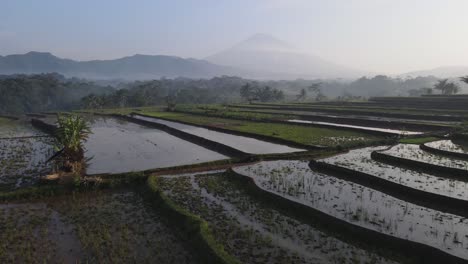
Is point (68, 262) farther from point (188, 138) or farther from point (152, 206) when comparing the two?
point (188, 138)

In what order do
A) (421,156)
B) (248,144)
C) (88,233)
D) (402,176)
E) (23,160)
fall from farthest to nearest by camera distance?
(248,144), (23,160), (421,156), (402,176), (88,233)

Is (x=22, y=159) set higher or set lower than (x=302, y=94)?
lower

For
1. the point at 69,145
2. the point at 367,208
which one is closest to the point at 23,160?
the point at 69,145

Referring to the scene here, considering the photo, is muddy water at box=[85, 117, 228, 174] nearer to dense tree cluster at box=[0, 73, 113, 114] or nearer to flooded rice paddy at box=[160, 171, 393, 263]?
flooded rice paddy at box=[160, 171, 393, 263]

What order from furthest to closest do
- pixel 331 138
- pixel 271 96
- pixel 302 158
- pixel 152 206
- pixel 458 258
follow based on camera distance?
pixel 271 96 < pixel 331 138 < pixel 302 158 < pixel 152 206 < pixel 458 258

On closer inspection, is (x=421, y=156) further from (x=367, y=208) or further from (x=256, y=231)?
(x=256, y=231)

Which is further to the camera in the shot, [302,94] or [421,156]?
[302,94]

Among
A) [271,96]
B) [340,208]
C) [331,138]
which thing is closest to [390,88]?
[271,96]
